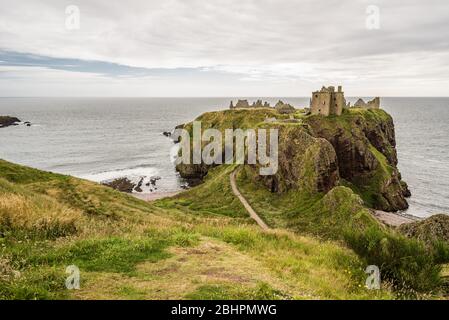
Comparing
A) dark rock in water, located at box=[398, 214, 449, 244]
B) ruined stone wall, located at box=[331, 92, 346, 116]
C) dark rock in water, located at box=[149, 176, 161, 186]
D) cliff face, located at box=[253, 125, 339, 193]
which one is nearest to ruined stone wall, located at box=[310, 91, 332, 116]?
ruined stone wall, located at box=[331, 92, 346, 116]

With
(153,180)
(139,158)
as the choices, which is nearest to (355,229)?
(153,180)

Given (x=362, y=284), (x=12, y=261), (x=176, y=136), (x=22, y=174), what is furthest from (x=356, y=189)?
(x=176, y=136)

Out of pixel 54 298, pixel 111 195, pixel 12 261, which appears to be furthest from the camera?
pixel 111 195

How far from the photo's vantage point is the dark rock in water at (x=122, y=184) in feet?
329

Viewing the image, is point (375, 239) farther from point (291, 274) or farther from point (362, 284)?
point (291, 274)

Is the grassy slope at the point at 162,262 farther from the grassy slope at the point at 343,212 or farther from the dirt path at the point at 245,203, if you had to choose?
the dirt path at the point at 245,203

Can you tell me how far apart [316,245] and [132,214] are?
23.2 m

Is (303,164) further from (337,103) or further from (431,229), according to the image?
(431,229)

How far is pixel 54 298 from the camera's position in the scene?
10094 millimetres

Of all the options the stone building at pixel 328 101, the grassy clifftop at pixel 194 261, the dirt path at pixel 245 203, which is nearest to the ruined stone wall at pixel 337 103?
the stone building at pixel 328 101

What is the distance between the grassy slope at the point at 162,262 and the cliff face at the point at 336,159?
5779cm

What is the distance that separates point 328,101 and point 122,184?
6437 centimetres

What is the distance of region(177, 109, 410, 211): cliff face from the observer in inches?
3001

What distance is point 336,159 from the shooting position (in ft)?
258
